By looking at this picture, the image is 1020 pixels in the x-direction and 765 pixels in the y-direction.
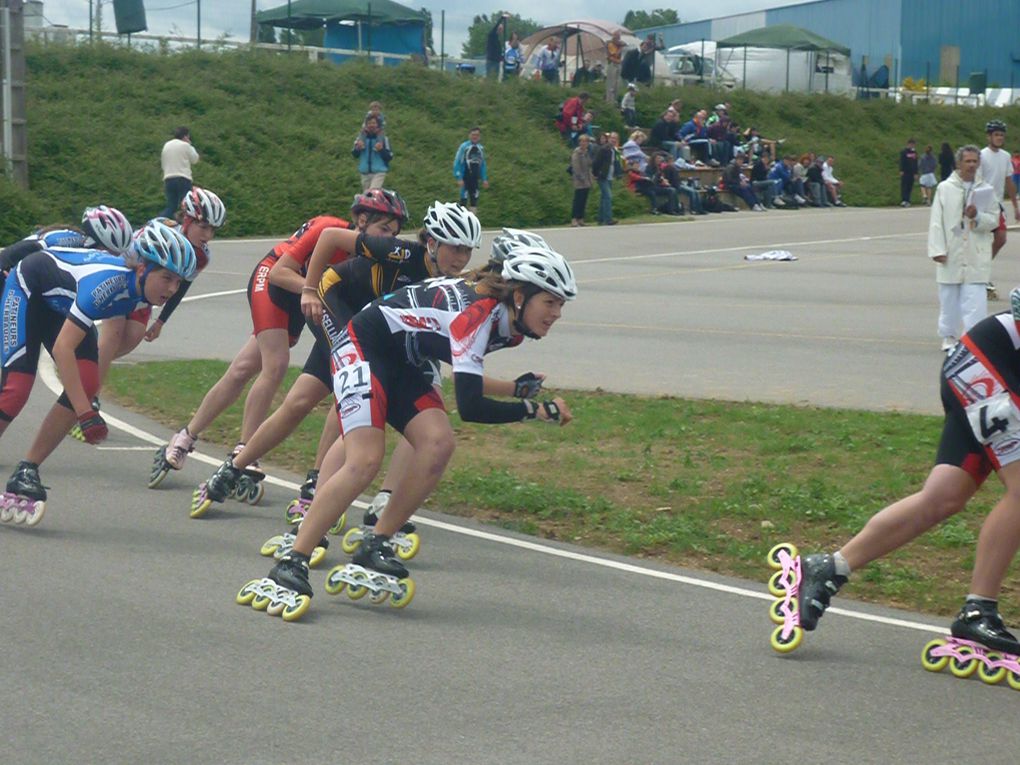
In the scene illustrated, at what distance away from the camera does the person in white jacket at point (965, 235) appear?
595 inches

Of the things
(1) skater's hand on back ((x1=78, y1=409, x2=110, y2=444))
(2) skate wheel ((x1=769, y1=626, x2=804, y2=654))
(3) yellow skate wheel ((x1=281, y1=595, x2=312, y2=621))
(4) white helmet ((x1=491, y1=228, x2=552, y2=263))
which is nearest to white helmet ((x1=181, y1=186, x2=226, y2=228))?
(1) skater's hand on back ((x1=78, y1=409, x2=110, y2=444))

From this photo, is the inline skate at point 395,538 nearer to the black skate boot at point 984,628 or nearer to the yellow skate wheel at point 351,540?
the yellow skate wheel at point 351,540

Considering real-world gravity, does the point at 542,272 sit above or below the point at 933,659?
above

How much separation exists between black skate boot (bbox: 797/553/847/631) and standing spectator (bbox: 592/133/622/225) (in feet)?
93.4

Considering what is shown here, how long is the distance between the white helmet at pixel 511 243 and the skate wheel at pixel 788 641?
6.75 feet

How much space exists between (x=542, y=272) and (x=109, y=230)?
422cm

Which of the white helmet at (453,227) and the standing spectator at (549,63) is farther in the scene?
the standing spectator at (549,63)

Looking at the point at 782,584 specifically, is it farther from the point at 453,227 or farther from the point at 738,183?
the point at 738,183

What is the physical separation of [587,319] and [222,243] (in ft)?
44.0

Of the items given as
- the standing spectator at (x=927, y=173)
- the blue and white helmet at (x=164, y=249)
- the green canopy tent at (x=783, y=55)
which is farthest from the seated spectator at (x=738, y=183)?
the blue and white helmet at (x=164, y=249)

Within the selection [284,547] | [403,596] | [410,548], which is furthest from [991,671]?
[284,547]

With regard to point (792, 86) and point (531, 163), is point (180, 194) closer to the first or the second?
point (531, 163)

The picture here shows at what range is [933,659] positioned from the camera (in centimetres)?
644

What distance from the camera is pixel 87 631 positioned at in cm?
670
